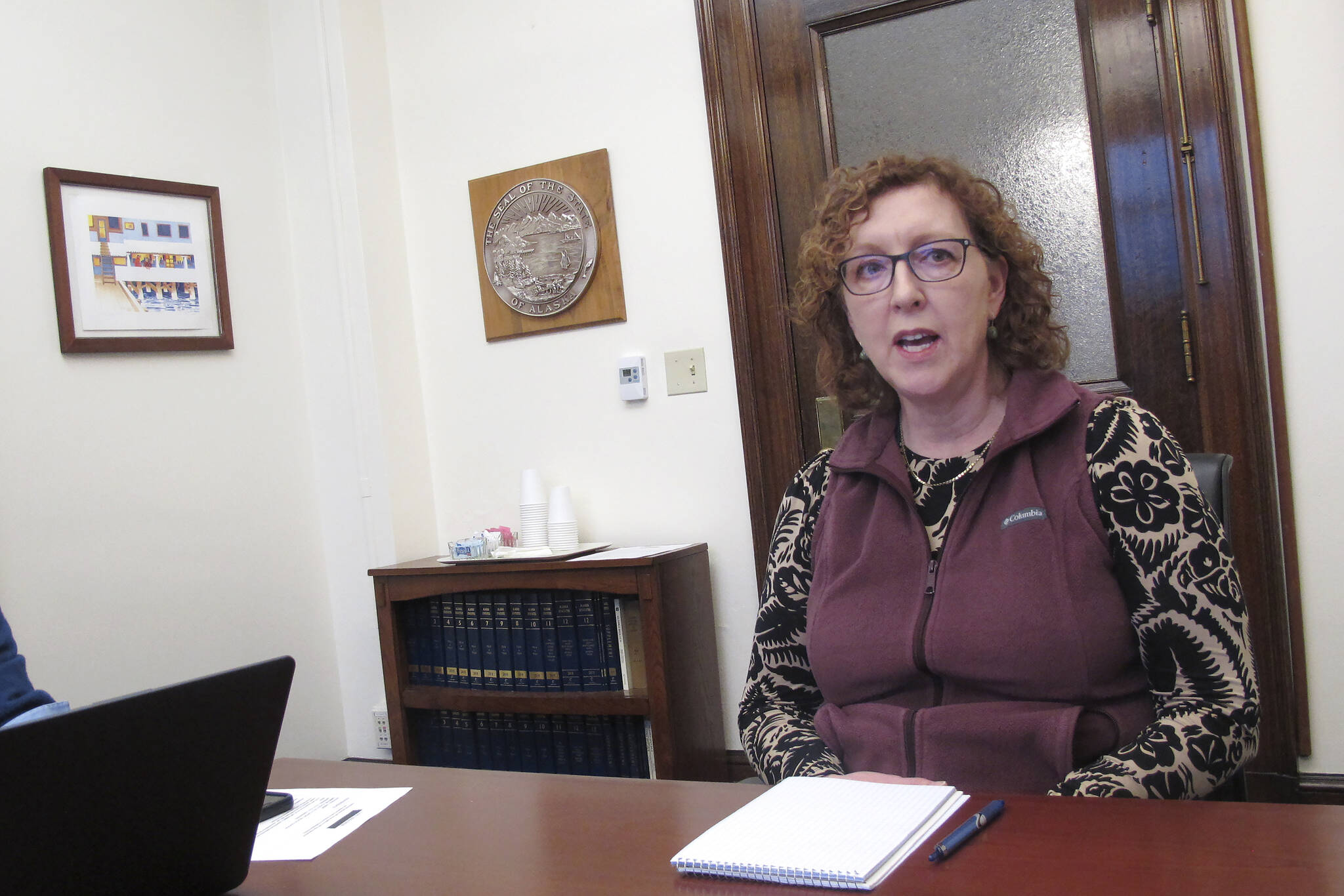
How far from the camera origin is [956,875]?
0.71 metres

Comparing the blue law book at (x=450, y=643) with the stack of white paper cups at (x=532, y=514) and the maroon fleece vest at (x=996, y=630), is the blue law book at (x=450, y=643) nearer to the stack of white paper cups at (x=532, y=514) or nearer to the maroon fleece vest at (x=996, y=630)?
the stack of white paper cups at (x=532, y=514)

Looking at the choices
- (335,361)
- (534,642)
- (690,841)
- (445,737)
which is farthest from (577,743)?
(690,841)

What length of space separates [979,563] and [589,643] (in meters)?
1.41

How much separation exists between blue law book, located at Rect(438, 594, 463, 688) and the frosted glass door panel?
152cm

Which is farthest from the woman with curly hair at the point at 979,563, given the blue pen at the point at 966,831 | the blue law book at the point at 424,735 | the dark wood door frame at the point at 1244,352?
the blue law book at the point at 424,735

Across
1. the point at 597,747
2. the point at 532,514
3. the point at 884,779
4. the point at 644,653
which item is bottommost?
the point at 597,747

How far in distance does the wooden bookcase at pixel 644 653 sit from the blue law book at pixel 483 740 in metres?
0.04

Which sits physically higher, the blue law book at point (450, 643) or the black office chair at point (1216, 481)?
the black office chair at point (1216, 481)

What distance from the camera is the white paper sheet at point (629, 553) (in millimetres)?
2346

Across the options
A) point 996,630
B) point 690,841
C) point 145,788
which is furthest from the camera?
point 996,630

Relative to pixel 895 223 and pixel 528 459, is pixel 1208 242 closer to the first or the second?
pixel 895 223

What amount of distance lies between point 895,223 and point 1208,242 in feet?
3.69

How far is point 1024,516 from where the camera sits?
46.5 inches

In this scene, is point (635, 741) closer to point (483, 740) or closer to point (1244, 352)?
point (483, 740)
